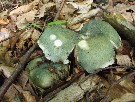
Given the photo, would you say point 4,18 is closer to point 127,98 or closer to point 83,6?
point 83,6

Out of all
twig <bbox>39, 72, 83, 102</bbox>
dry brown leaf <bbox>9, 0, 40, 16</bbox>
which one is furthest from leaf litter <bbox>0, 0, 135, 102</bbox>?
dry brown leaf <bbox>9, 0, 40, 16</bbox>

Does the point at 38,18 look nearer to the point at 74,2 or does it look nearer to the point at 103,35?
the point at 74,2

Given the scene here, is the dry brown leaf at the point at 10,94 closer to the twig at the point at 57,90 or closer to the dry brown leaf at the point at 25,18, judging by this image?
the twig at the point at 57,90

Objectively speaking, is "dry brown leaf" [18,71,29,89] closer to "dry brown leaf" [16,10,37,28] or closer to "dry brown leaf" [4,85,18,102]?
"dry brown leaf" [4,85,18,102]

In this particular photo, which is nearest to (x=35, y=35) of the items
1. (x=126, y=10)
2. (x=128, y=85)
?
(x=126, y=10)

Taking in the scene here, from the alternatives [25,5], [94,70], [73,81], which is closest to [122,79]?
[94,70]

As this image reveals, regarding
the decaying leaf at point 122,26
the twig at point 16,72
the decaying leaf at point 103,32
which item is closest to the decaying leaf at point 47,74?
the twig at point 16,72
